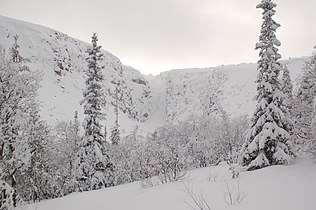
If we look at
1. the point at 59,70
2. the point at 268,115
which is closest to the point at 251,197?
the point at 268,115

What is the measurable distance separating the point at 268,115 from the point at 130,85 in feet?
527

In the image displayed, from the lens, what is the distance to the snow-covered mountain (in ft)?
320

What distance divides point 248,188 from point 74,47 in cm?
14519

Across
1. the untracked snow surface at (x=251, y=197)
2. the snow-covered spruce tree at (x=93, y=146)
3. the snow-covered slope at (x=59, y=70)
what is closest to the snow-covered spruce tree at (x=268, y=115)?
the untracked snow surface at (x=251, y=197)

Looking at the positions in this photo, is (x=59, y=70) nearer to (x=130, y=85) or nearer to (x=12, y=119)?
(x=130, y=85)

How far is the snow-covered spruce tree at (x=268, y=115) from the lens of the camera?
18125mm

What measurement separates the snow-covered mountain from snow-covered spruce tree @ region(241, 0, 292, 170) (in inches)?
2399

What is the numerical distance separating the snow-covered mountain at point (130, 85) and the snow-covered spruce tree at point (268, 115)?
6094 cm

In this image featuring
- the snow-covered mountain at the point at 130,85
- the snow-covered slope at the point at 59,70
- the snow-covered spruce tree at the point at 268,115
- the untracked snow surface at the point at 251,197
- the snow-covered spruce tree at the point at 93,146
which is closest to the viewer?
the untracked snow surface at the point at 251,197

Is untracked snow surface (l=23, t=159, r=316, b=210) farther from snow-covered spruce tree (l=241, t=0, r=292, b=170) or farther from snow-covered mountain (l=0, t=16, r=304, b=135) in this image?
snow-covered mountain (l=0, t=16, r=304, b=135)

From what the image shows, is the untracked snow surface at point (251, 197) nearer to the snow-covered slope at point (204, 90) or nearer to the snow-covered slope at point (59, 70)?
the snow-covered slope at point (59, 70)

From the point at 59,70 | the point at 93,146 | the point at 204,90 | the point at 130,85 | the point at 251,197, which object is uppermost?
the point at 59,70

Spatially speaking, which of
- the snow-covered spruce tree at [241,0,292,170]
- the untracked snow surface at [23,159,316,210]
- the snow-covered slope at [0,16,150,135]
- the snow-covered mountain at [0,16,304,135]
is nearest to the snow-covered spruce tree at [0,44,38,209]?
the untracked snow surface at [23,159,316,210]

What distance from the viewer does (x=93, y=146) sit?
91.7 ft
